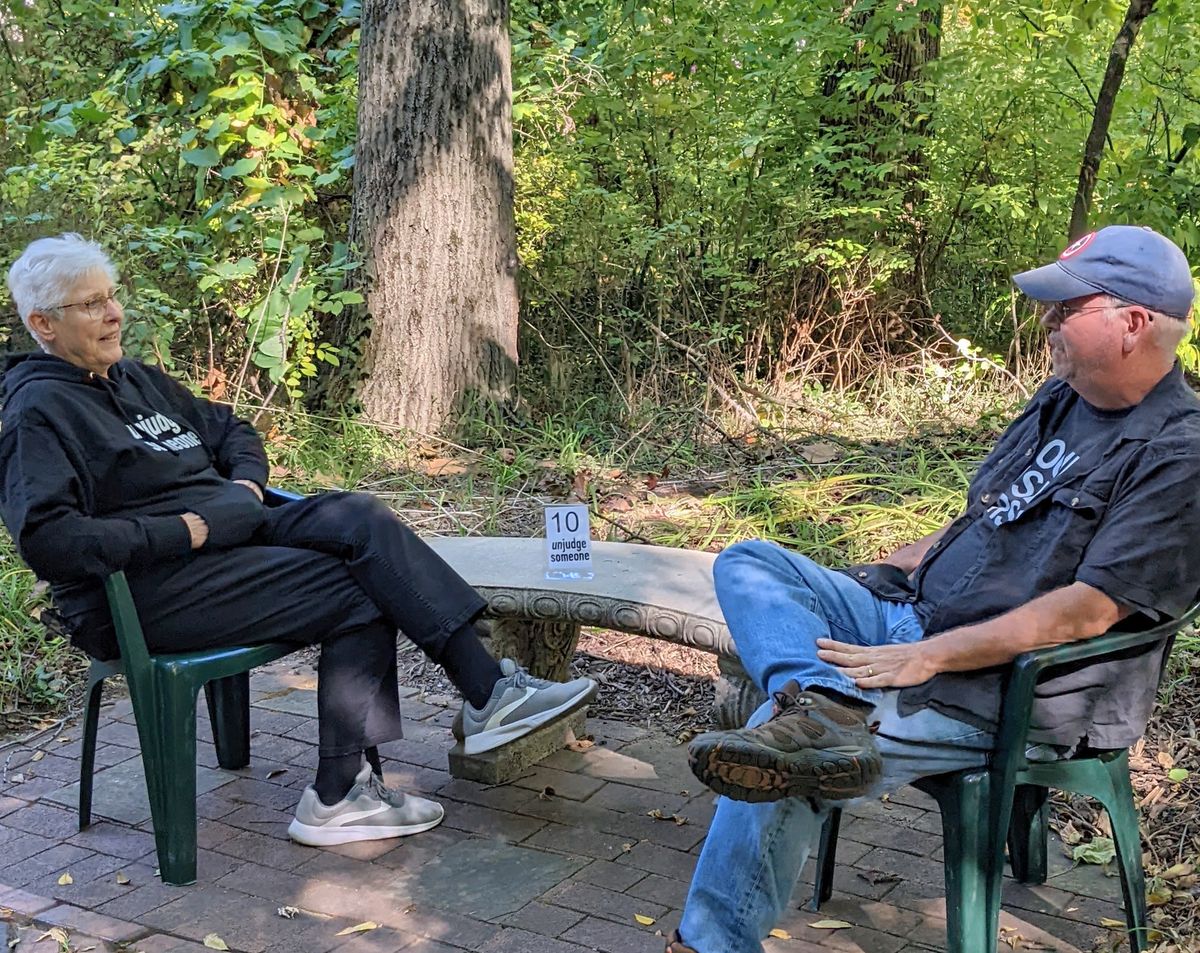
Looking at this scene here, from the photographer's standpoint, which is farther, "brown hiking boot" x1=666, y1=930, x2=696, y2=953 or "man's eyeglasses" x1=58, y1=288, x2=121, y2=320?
"man's eyeglasses" x1=58, y1=288, x2=121, y2=320

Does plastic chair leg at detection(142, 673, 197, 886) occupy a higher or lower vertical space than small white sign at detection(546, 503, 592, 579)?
lower

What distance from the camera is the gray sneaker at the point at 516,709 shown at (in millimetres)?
3318

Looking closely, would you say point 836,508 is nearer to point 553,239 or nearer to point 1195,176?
point 1195,176

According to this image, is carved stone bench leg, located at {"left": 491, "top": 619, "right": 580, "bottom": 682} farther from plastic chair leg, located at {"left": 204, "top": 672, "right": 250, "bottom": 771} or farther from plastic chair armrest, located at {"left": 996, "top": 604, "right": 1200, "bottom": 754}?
plastic chair armrest, located at {"left": 996, "top": 604, "right": 1200, "bottom": 754}

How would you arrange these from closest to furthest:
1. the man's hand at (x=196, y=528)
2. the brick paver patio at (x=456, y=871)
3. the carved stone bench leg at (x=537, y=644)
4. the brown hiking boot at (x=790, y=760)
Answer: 1. the brown hiking boot at (x=790, y=760)
2. the brick paver patio at (x=456, y=871)
3. the man's hand at (x=196, y=528)
4. the carved stone bench leg at (x=537, y=644)

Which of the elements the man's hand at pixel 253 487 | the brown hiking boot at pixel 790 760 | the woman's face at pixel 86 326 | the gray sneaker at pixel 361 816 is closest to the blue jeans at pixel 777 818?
the brown hiking boot at pixel 790 760

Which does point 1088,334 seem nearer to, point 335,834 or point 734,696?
point 734,696

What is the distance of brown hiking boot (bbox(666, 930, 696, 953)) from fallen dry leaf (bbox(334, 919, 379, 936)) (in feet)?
2.48

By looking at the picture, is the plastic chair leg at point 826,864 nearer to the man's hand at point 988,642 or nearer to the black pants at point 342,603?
the man's hand at point 988,642

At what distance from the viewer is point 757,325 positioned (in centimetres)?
781

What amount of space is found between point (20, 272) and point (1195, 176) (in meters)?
5.38

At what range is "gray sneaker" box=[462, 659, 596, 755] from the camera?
3.32 meters

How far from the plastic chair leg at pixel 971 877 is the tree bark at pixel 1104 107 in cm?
477

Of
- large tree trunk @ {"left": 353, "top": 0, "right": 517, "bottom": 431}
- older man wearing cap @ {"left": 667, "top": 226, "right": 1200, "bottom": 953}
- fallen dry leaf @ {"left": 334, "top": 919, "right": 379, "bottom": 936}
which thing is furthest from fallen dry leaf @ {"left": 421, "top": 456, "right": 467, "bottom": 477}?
older man wearing cap @ {"left": 667, "top": 226, "right": 1200, "bottom": 953}
